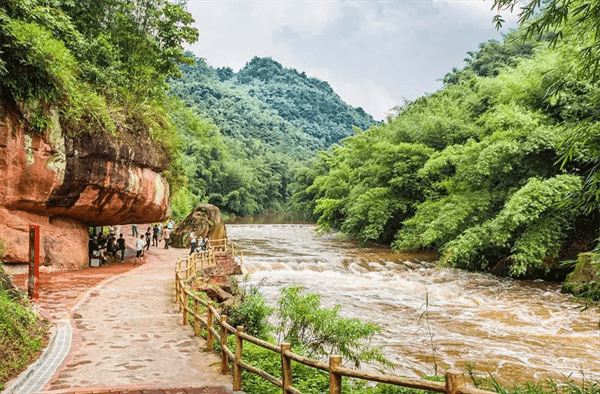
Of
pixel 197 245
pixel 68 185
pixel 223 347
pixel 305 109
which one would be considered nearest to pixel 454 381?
pixel 223 347

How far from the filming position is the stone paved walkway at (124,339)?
6602 mm

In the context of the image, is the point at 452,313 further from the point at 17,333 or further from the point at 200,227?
the point at 200,227

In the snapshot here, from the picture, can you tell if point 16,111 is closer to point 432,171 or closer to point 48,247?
point 48,247

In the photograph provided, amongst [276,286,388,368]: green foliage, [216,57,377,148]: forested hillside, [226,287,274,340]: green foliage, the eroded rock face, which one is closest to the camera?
[276,286,388,368]: green foliage

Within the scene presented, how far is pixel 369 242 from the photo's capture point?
3431 centimetres

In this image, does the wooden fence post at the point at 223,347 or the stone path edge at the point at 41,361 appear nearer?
the stone path edge at the point at 41,361

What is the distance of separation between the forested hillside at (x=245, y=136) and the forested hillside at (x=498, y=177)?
13955 millimetres

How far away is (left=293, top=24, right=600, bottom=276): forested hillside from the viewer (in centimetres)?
1684

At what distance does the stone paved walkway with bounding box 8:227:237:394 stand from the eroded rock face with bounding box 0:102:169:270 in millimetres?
1722

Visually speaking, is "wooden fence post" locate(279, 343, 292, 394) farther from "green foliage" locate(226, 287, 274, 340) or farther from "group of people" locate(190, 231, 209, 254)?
"group of people" locate(190, 231, 209, 254)

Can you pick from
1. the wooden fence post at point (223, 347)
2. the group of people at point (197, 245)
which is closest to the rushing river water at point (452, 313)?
the group of people at point (197, 245)

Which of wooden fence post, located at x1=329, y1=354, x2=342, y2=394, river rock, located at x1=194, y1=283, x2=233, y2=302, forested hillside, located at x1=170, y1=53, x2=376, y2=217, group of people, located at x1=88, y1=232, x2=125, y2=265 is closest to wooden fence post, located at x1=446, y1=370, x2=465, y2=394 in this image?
wooden fence post, located at x1=329, y1=354, x2=342, y2=394

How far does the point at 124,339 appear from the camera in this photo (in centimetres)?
889

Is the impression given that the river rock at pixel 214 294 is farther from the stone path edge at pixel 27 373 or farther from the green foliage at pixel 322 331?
the stone path edge at pixel 27 373
